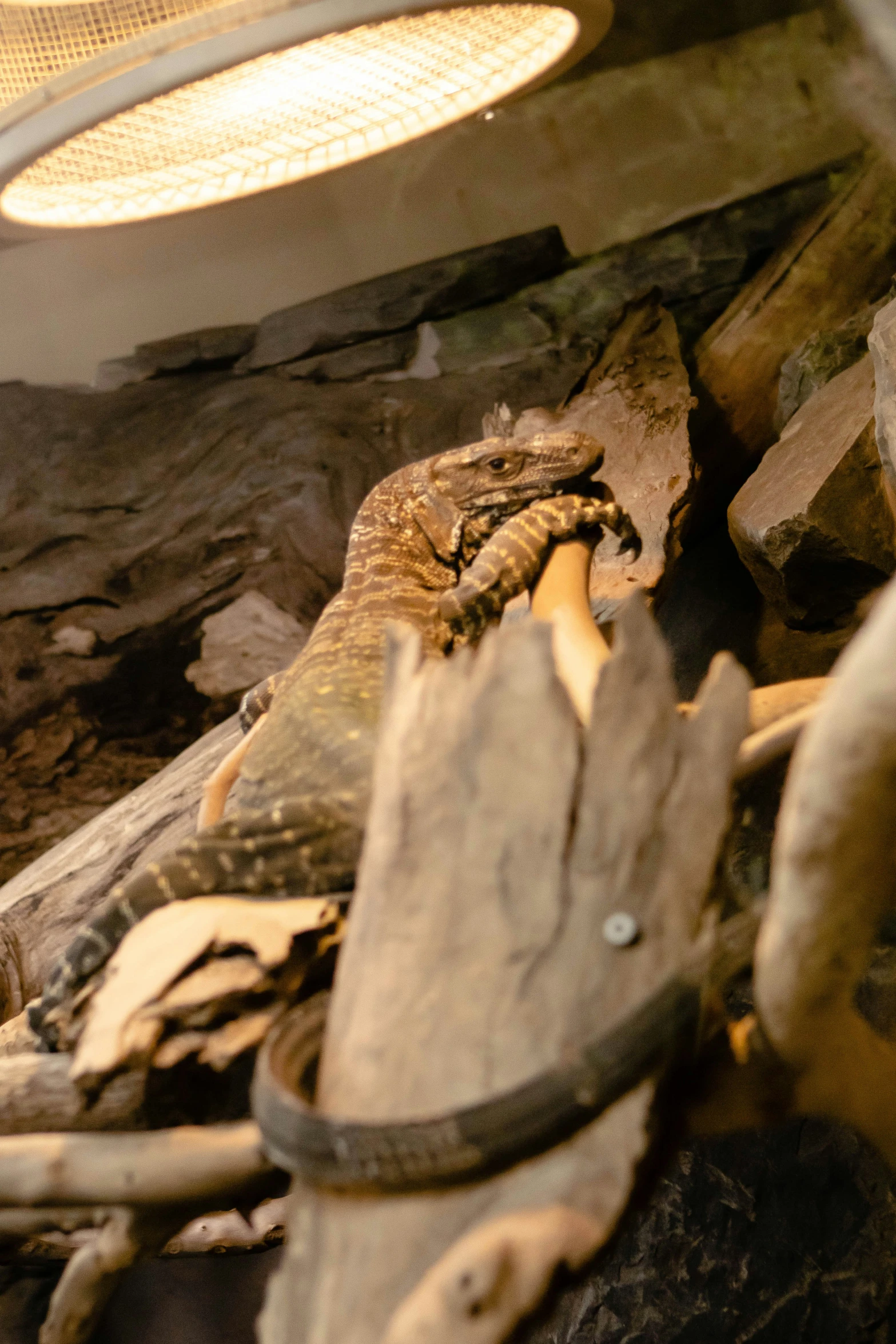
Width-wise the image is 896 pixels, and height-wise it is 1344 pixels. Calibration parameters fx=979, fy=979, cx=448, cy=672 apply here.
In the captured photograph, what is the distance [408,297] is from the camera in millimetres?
4074

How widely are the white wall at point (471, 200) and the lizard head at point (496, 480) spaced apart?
67.2 inches

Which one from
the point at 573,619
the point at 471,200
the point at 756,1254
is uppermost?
the point at 471,200

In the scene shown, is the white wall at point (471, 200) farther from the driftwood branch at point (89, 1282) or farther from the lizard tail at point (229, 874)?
the driftwood branch at point (89, 1282)

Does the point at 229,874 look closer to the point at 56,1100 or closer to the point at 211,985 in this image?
the point at 211,985

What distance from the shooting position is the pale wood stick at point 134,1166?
1.08 m

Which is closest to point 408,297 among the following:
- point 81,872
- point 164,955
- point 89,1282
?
point 81,872

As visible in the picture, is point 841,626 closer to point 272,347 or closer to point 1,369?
point 272,347

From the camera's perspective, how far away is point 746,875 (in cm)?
244

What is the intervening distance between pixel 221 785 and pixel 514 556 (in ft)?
2.69

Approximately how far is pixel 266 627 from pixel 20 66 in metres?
2.68

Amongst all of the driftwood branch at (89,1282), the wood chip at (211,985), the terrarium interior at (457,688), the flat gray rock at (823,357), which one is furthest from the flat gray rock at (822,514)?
the driftwood branch at (89,1282)

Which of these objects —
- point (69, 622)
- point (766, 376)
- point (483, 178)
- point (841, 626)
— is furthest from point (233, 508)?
point (841, 626)

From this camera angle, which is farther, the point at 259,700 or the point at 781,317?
the point at 781,317

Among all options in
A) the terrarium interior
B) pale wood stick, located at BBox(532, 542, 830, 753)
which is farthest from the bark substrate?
pale wood stick, located at BBox(532, 542, 830, 753)
